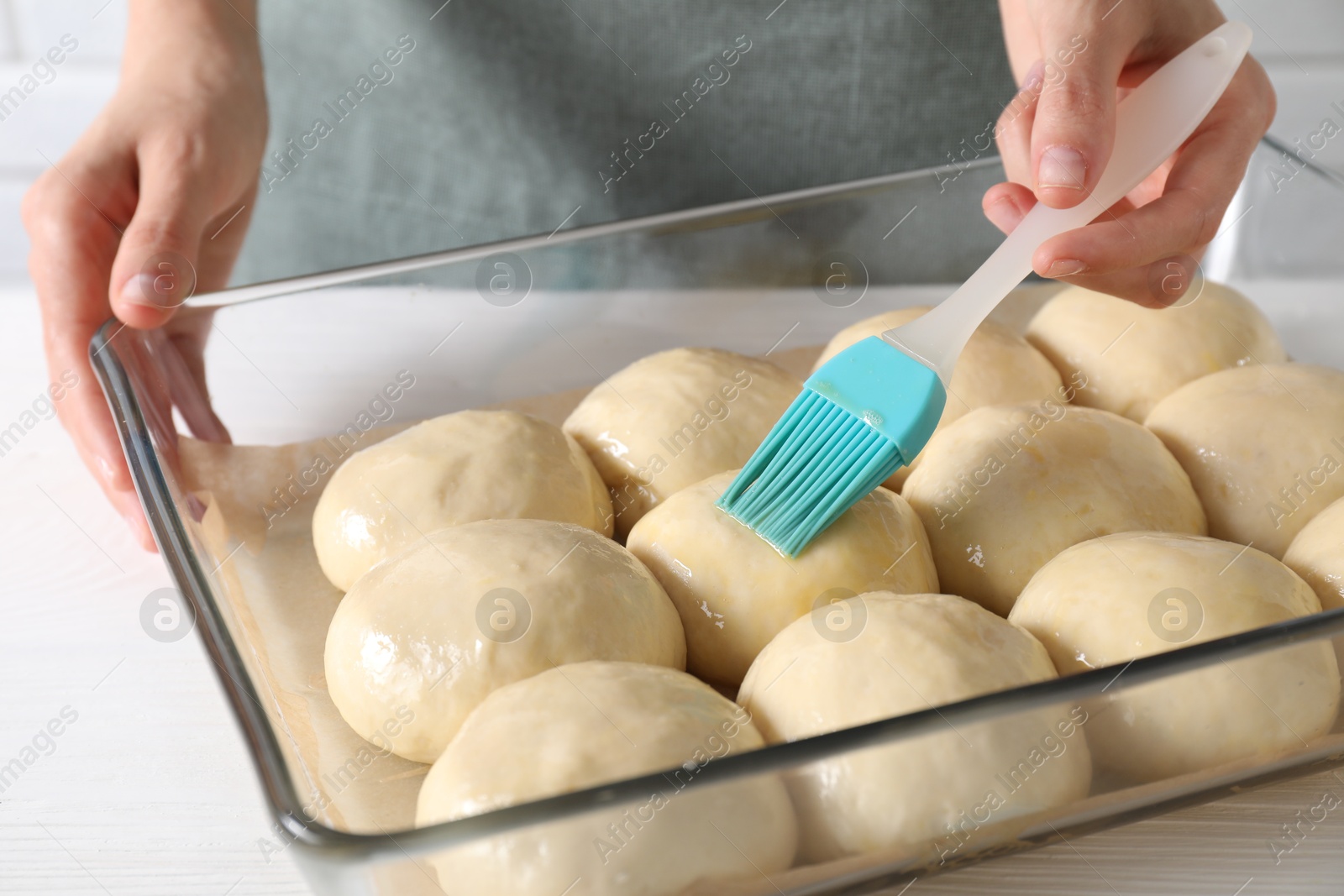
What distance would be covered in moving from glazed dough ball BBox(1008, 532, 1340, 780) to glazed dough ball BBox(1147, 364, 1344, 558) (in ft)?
0.53

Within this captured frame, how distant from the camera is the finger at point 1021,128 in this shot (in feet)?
2.91

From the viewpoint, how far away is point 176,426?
38.2 inches

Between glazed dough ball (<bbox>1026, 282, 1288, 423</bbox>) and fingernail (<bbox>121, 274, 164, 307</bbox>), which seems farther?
glazed dough ball (<bbox>1026, 282, 1288, 423</bbox>)

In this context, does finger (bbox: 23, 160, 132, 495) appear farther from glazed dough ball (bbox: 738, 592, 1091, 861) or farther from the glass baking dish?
glazed dough ball (bbox: 738, 592, 1091, 861)

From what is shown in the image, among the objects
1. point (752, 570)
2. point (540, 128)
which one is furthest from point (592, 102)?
point (752, 570)

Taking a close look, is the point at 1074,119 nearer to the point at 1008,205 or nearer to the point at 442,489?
the point at 1008,205

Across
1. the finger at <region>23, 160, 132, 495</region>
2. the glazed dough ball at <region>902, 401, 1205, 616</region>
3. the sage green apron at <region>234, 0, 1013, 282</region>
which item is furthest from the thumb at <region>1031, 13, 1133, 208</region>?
the finger at <region>23, 160, 132, 495</region>

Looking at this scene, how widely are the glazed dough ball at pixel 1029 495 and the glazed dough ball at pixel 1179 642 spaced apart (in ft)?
0.16

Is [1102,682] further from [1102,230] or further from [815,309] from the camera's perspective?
[815,309]

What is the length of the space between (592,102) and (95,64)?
0.90 m

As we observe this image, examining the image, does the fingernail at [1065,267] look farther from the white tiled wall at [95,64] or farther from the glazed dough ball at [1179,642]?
the white tiled wall at [95,64]

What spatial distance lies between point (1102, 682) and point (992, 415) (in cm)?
39

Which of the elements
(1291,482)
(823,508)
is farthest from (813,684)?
(1291,482)

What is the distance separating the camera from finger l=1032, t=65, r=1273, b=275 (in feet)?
2.52
